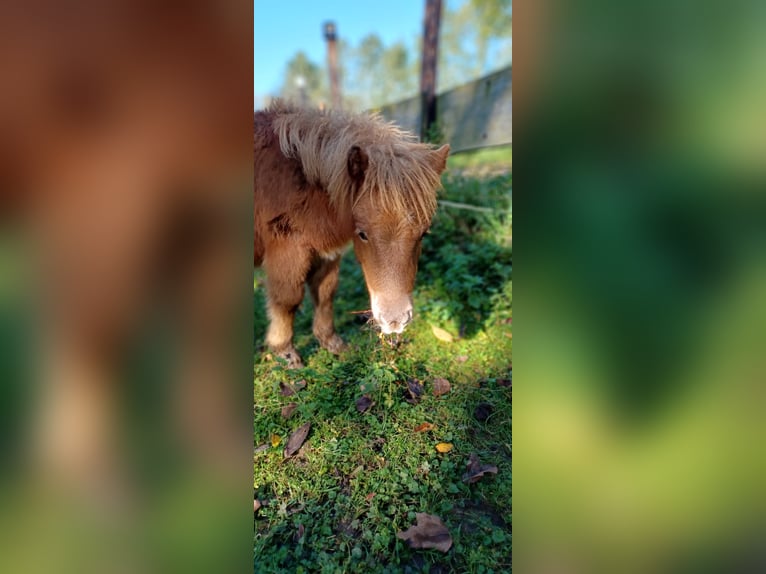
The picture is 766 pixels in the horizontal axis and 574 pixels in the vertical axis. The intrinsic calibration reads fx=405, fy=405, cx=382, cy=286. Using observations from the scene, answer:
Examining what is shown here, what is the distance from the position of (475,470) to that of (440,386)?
790 mm

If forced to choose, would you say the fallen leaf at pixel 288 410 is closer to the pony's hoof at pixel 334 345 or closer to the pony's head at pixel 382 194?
the pony's head at pixel 382 194

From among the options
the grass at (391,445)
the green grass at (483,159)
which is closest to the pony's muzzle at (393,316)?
the grass at (391,445)

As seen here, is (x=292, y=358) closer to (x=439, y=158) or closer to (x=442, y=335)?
(x=442, y=335)

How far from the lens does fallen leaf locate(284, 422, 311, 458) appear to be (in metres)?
2.16

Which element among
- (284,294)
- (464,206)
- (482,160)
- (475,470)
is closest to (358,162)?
(284,294)

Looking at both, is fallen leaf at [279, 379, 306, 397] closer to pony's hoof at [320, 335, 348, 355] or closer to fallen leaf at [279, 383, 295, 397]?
fallen leaf at [279, 383, 295, 397]

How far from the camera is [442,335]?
344 centimetres

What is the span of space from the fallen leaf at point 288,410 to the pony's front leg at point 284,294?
27.7 inches

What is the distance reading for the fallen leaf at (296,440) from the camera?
7.09ft
